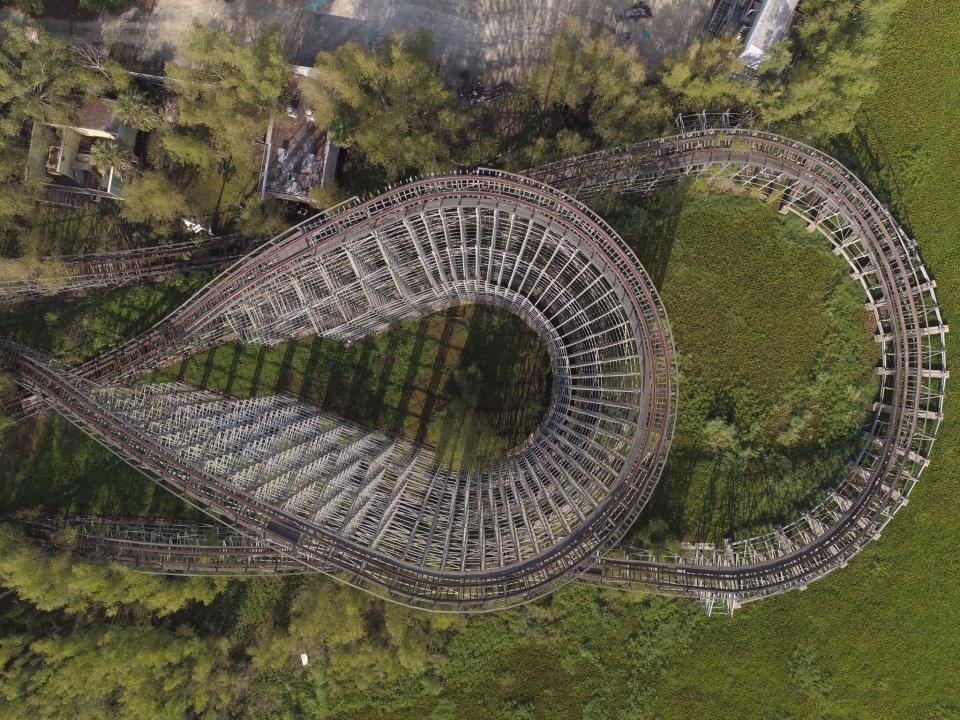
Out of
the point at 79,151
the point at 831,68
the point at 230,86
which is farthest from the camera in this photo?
the point at 79,151

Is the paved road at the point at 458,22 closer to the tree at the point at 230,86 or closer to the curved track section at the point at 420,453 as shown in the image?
the tree at the point at 230,86

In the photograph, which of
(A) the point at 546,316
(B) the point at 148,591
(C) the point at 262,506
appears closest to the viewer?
(C) the point at 262,506

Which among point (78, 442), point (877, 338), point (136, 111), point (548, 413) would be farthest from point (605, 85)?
point (78, 442)

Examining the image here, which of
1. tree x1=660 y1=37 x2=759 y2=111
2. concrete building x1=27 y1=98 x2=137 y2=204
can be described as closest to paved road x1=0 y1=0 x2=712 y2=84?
tree x1=660 y1=37 x2=759 y2=111

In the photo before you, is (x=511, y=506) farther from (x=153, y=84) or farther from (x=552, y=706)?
(x=153, y=84)

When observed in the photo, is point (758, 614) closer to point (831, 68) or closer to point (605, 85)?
point (831, 68)

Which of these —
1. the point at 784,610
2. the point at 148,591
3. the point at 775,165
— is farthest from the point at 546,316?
the point at 148,591
